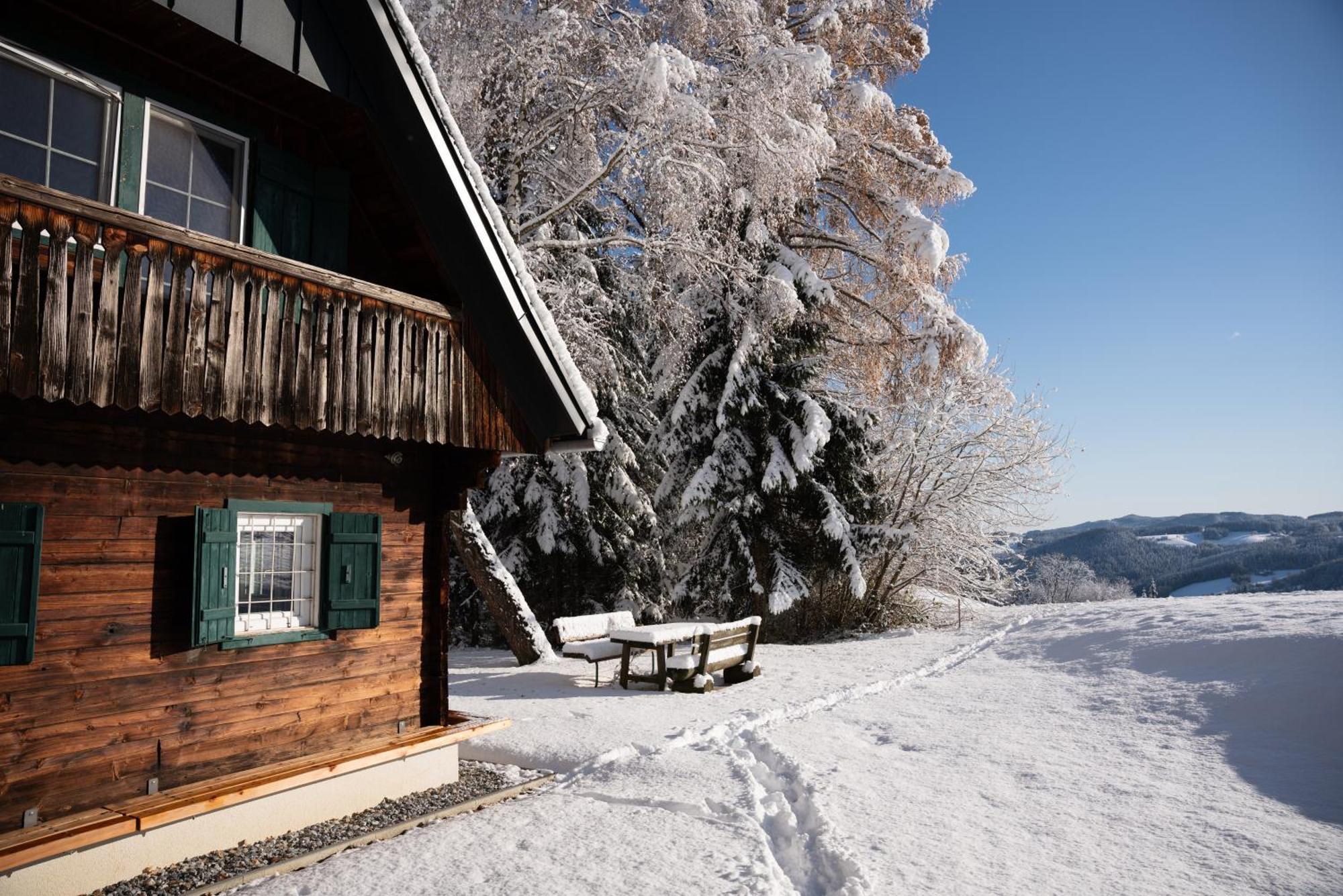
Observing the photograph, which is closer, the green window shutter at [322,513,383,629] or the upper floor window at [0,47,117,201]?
the upper floor window at [0,47,117,201]

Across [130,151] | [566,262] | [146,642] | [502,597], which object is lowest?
[502,597]

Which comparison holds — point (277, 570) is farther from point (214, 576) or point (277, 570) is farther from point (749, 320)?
point (749, 320)

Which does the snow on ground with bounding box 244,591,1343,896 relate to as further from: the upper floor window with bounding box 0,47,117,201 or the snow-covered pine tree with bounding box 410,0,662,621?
the snow-covered pine tree with bounding box 410,0,662,621

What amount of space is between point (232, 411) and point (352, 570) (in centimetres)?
165

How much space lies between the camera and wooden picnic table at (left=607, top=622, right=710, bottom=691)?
1085 cm

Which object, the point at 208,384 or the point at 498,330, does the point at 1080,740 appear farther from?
the point at 208,384

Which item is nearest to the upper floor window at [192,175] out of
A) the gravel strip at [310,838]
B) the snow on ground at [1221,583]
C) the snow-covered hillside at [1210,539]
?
the gravel strip at [310,838]

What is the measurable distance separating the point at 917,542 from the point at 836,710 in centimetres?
1046


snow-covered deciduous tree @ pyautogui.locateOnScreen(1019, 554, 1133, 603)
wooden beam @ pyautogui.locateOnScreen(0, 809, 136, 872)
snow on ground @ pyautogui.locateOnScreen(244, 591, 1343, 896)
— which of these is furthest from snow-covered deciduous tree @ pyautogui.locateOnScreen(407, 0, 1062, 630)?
snow-covered deciduous tree @ pyautogui.locateOnScreen(1019, 554, 1133, 603)

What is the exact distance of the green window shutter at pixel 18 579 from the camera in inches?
184

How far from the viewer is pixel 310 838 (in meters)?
5.89

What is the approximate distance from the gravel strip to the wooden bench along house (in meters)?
0.11

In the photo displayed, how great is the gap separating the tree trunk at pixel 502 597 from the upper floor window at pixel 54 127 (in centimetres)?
844

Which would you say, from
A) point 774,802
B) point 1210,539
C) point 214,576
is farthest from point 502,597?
point 1210,539
